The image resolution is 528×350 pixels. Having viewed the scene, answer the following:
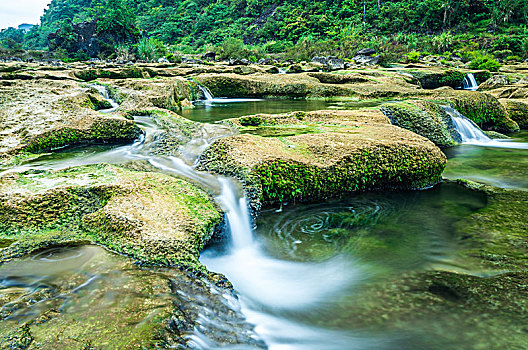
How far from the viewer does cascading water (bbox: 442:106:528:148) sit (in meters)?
8.55

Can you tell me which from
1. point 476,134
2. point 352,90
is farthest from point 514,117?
point 352,90

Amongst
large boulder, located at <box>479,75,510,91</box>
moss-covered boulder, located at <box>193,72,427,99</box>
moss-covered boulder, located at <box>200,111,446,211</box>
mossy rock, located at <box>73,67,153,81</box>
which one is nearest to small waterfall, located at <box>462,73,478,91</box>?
large boulder, located at <box>479,75,510,91</box>

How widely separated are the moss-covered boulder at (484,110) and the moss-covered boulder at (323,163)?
523 cm

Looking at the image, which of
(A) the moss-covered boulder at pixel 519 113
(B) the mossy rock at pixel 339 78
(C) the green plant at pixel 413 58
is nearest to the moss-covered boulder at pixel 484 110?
Result: (A) the moss-covered boulder at pixel 519 113

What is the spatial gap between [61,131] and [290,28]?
65183 mm

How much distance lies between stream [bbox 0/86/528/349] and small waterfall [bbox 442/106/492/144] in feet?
9.32

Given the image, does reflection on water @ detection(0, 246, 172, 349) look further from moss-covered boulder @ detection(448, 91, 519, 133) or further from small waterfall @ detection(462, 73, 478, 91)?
small waterfall @ detection(462, 73, 478, 91)

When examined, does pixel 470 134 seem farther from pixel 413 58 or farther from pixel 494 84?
pixel 413 58

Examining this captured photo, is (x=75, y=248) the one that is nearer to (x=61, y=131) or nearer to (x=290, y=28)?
(x=61, y=131)

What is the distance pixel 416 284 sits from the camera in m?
3.21

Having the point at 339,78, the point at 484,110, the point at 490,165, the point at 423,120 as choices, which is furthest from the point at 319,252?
the point at 339,78

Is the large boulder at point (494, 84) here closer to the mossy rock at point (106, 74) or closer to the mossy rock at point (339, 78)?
the mossy rock at point (339, 78)

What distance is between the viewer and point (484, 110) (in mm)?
9906

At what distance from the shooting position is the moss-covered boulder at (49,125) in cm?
558
